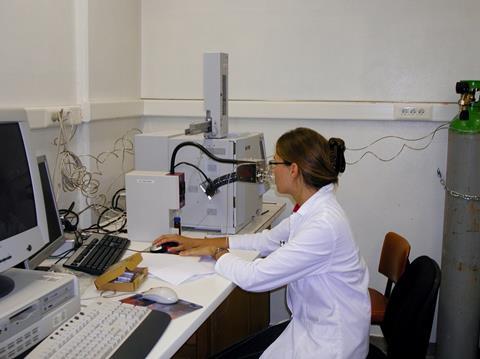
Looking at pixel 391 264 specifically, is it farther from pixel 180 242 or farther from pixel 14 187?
pixel 14 187

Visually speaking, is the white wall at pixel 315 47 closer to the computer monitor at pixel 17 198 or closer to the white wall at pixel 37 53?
the white wall at pixel 37 53

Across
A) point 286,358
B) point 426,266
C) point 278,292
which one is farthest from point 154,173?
point 278,292

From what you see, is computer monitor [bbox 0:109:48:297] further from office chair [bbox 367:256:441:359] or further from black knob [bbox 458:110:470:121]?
black knob [bbox 458:110:470:121]

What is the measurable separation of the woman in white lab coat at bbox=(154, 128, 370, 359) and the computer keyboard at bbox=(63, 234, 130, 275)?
0.37 m

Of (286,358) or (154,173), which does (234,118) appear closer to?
(154,173)

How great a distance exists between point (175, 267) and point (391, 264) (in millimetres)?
1146

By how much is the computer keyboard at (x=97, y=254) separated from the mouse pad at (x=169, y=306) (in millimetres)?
231

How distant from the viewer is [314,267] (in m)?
1.54

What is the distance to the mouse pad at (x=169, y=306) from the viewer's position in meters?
1.37

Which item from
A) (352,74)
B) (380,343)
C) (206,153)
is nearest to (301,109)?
(352,74)

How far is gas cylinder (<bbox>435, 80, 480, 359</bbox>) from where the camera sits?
2447 millimetres

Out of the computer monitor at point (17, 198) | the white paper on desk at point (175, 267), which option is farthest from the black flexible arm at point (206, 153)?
the computer monitor at point (17, 198)

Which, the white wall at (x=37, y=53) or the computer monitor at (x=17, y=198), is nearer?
the computer monitor at (x=17, y=198)

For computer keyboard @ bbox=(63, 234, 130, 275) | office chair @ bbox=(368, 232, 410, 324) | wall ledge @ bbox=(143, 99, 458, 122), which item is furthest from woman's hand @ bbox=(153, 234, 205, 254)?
wall ledge @ bbox=(143, 99, 458, 122)
